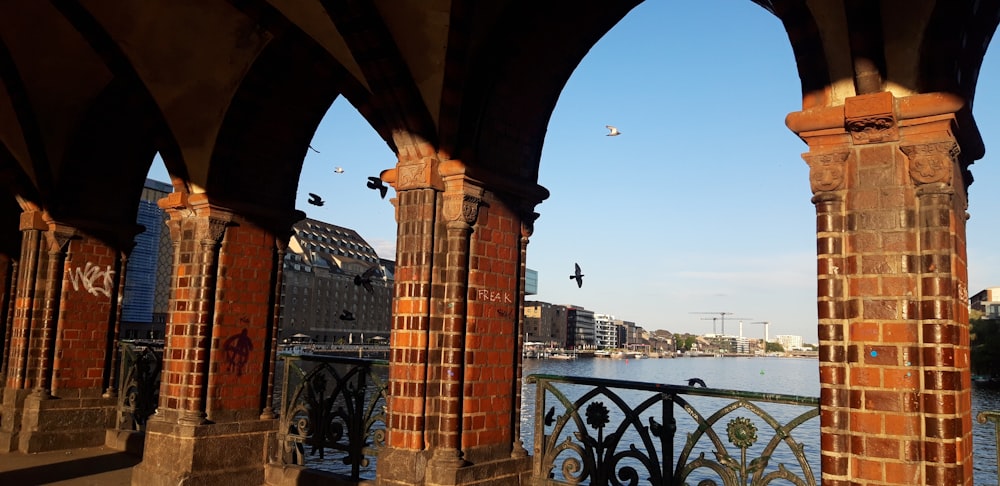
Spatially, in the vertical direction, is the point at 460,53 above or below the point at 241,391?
above

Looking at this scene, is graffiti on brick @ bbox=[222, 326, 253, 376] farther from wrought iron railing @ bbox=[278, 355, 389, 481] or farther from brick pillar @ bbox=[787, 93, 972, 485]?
brick pillar @ bbox=[787, 93, 972, 485]

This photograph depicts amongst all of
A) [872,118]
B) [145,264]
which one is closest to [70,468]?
[872,118]

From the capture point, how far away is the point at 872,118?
3.38 m

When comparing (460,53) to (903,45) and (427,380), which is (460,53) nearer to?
(427,380)

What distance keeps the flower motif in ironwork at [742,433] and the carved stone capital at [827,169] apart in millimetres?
1548

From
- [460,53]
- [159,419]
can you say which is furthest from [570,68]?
[159,419]

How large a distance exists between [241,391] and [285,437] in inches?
25.0

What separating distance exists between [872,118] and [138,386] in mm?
8688

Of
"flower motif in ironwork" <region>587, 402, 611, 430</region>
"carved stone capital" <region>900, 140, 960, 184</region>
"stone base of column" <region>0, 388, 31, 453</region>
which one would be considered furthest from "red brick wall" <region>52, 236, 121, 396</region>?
"carved stone capital" <region>900, 140, 960, 184</region>

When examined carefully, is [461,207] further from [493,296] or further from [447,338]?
[447,338]

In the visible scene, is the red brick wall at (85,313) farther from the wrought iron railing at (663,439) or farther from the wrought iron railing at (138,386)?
the wrought iron railing at (663,439)

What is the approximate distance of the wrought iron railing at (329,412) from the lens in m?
6.18

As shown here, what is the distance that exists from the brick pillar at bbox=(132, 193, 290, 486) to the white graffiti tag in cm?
260

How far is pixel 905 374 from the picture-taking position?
128 inches
